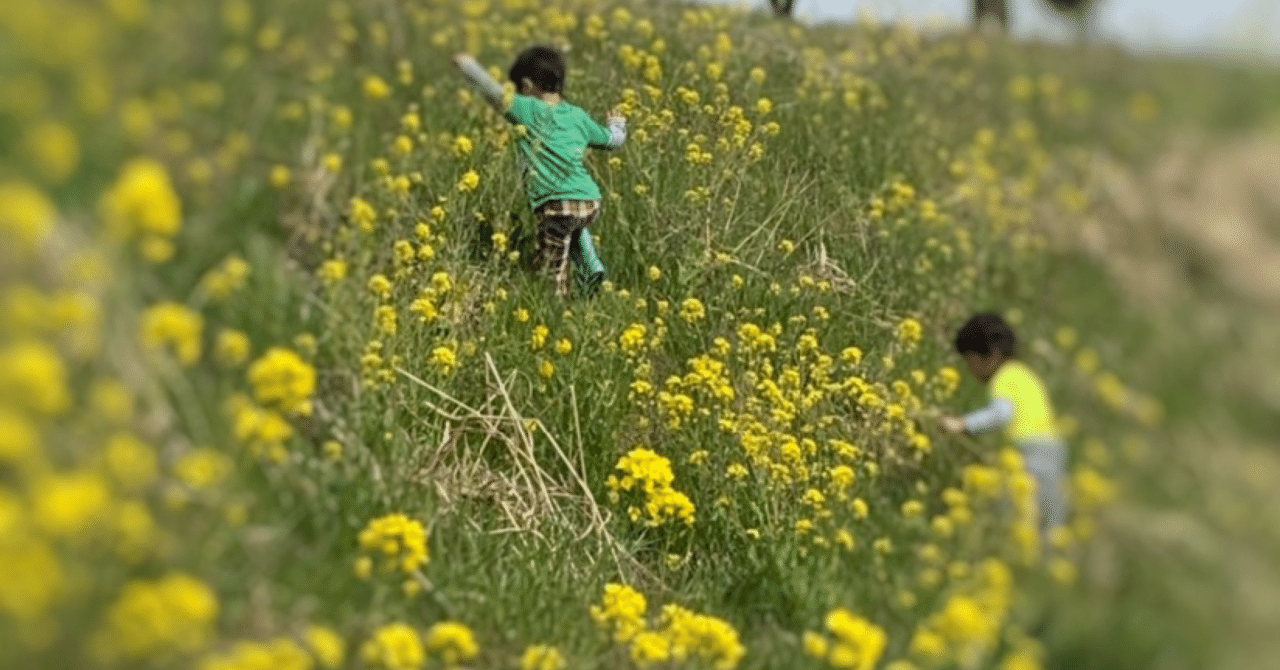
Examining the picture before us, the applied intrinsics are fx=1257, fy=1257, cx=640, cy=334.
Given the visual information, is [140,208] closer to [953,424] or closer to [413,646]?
[413,646]

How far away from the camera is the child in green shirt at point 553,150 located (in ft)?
17.1

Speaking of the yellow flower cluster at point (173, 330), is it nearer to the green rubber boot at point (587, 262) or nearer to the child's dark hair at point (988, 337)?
the child's dark hair at point (988, 337)

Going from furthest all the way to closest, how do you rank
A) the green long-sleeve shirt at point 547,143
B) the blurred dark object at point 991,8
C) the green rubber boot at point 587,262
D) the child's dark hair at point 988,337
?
1. the blurred dark object at point 991,8
2. the green rubber boot at point 587,262
3. the green long-sleeve shirt at point 547,143
4. the child's dark hair at point 988,337

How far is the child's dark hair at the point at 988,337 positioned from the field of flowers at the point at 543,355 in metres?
0.05

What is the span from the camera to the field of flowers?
2129 millimetres

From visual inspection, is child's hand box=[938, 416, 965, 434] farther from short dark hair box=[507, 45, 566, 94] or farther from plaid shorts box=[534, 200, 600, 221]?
short dark hair box=[507, 45, 566, 94]

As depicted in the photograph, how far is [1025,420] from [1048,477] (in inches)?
5.6

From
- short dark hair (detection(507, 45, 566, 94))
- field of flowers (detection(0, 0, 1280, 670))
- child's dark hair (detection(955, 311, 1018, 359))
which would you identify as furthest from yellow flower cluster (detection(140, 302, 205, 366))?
short dark hair (detection(507, 45, 566, 94))

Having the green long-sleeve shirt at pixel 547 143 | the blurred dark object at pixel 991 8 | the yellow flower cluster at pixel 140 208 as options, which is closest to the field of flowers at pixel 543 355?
the yellow flower cluster at pixel 140 208

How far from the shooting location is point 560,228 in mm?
5297

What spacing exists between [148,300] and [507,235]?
118 inches

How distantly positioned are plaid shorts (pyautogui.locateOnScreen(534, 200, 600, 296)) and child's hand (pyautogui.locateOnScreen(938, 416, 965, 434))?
2.25 metres

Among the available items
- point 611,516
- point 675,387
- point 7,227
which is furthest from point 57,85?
point 675,387

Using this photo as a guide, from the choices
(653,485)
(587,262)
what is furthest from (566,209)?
(653,485)
